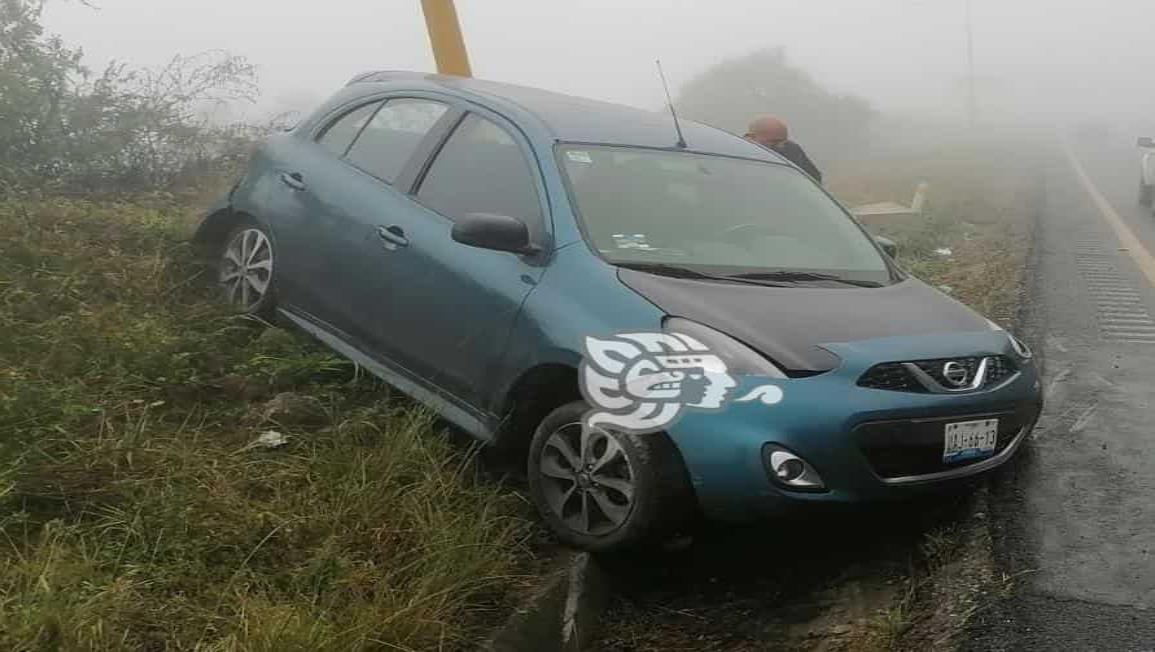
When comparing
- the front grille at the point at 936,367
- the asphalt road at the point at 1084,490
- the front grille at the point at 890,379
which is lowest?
the asphalt road at the point at 1084,490

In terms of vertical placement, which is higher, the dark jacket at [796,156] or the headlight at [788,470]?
the headlight at [788,470]

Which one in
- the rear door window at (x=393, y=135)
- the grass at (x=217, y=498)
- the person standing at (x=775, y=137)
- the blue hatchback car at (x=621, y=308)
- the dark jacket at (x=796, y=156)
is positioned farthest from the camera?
the dark jacket at (x=796, y=156)

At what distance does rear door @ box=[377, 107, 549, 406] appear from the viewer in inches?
154

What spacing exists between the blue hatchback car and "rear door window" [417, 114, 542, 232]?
0.03 feet

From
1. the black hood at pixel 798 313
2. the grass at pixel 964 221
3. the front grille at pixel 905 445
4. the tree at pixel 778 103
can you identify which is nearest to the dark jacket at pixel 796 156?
the grass at pixel 964 221

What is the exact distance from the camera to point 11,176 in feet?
22.7

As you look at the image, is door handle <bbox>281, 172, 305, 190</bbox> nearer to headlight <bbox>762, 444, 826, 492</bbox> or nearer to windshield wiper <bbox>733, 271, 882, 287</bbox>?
windshield wiper <bbox>733, 271, 882, 287</bbox>

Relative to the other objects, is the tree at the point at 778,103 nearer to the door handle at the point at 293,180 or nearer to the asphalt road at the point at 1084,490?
the asphalt road at the point at 1084,490

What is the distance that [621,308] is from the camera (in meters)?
3.56

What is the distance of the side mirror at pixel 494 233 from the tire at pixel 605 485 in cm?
67

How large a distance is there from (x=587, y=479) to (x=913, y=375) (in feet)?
3.77

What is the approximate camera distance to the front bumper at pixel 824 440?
126 inches

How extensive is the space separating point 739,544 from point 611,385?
93cm

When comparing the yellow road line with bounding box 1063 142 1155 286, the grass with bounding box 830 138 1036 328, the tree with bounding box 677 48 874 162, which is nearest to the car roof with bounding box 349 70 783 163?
the grass with bounding box 830 138 1036 328
